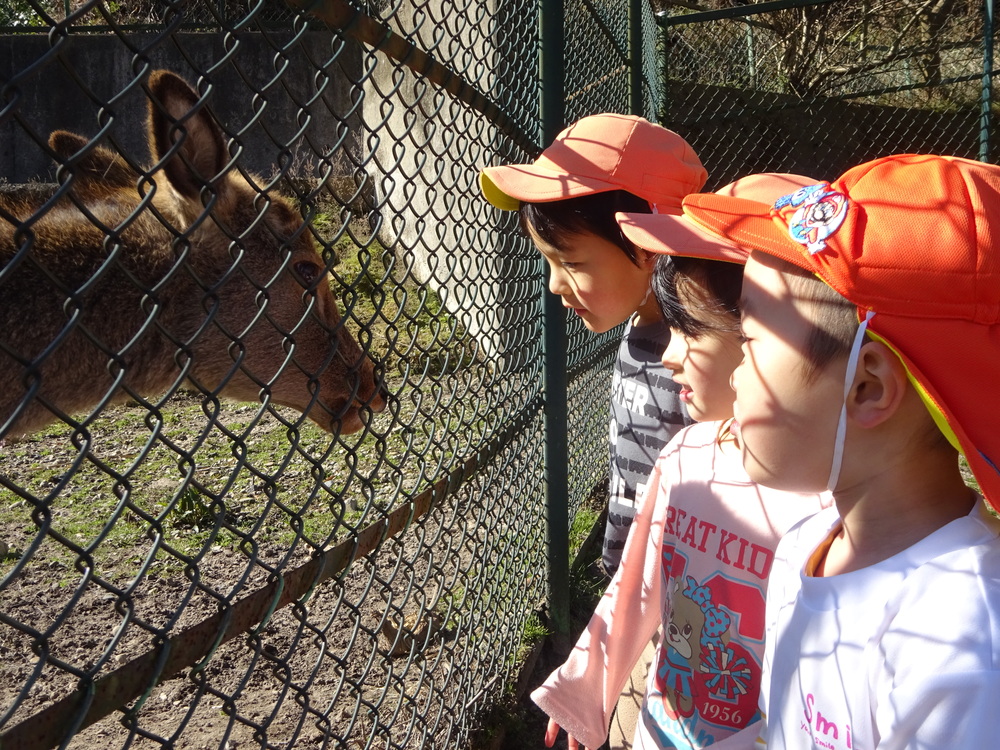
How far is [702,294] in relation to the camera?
2.08m

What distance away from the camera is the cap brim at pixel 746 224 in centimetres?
150

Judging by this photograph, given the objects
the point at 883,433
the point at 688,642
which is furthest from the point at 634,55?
the point at 883,433

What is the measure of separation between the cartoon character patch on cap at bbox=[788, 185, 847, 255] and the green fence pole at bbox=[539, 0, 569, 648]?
206 cm

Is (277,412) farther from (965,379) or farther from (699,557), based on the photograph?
(965,379)

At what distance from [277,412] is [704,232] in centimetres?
306

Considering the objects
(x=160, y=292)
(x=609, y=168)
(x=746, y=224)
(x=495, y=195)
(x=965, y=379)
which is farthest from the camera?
(x=495, y=195)

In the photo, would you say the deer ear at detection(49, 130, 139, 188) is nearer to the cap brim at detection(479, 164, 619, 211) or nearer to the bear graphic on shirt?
the cap brim at detection(479, 164, 619, 211)

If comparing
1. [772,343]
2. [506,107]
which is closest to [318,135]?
[506,107]

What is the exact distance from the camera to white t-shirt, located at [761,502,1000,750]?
1.19 meters

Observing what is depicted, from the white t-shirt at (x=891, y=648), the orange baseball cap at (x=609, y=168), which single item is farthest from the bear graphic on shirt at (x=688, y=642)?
the orange baseball cap at (x=609, y=168)

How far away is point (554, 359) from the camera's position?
3613 millimetres

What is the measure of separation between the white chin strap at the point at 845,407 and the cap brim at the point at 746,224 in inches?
5.3

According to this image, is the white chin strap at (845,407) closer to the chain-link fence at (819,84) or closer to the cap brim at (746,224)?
the cap brim at (746,224)

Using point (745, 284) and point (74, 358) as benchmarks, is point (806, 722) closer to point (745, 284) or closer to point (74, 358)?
point (745, 284)
